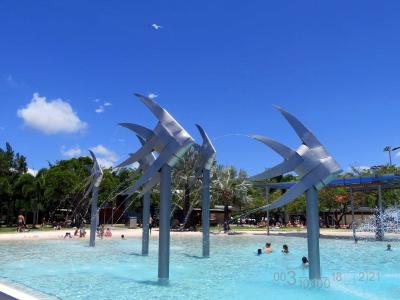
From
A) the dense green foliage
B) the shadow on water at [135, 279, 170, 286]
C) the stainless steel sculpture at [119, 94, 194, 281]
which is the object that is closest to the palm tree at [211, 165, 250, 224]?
the dense green foliage

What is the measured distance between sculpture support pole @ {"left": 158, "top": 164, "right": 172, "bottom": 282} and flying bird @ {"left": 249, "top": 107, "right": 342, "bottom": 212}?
7.49 ft

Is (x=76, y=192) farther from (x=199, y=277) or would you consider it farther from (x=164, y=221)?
(x=164, y=221)

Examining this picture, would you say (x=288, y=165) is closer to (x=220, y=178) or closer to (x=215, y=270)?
(x=215, y=270)

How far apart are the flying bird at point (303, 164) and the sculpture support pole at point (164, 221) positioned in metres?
2.28

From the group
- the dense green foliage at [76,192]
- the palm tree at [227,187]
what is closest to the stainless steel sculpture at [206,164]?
the dense green foliage at [76,192]

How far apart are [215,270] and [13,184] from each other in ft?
139

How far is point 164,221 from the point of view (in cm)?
1192

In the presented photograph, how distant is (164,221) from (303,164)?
386 centimetres

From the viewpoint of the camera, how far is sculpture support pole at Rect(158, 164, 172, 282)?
11.9 meters

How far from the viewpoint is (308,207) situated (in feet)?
37.8

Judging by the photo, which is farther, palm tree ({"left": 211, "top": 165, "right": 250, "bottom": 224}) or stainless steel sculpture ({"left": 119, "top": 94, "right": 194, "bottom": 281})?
palm tree ({"left": 211, "top": 165, "right": 250, "bottom": 224})
